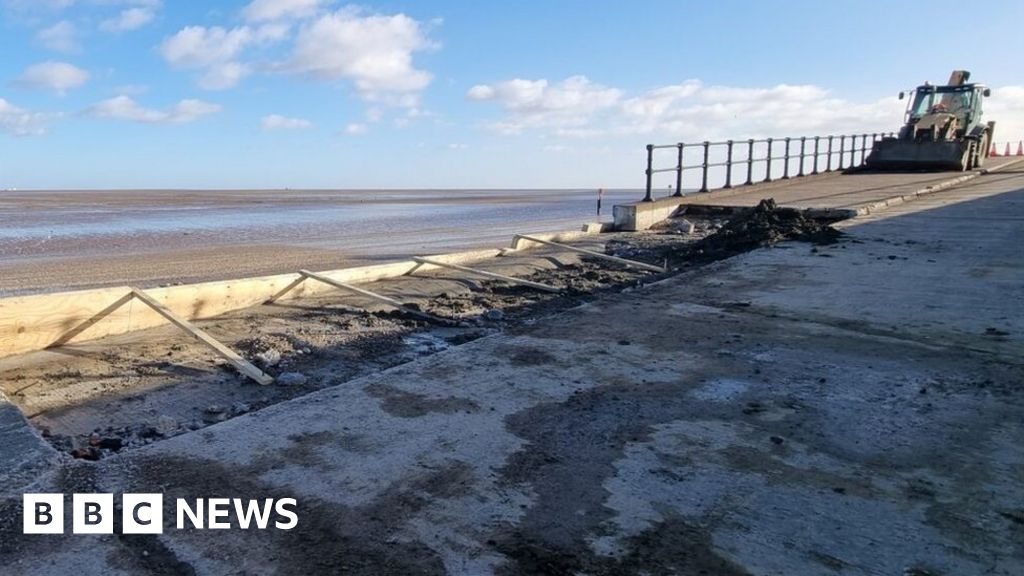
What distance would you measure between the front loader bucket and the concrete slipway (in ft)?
72.4

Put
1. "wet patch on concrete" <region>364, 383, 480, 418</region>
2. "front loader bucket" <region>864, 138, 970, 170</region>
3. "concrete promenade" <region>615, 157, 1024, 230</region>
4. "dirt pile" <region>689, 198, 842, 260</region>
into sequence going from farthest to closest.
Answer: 1. "front loader bucket" <region>864, 138, 970, 170</region>
2. "concrete promenade" <region>615, 157, 1024, 230</region>
3. "dirt pile" <region>689, 198, 842, 260</region>
4. "wet patch on concrete" <region>364, 383, 480, 418</region>

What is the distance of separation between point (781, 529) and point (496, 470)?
47.9 inches

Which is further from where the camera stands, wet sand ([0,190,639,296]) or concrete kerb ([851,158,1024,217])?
concrete kerb ([851,158,1024,217])

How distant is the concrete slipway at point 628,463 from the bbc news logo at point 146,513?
0.18 feet

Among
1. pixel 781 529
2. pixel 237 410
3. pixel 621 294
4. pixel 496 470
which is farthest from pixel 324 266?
pixel 781 529

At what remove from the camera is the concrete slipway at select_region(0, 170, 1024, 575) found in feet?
8.46

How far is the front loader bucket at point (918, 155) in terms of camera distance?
24.5 meters

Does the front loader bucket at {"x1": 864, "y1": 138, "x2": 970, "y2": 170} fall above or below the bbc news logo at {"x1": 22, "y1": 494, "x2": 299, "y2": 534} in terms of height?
above

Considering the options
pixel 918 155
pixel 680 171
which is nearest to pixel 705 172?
pixel 680 171

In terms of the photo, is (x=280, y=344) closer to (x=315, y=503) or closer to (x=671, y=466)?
(x=315, y=503)

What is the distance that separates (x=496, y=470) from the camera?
10.7 feet

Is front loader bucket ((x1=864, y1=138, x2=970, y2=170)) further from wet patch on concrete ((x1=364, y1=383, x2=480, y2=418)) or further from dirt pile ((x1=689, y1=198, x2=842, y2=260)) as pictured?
wet patch on concrete ((x1=364, y1=383, x2=480, y2=418))

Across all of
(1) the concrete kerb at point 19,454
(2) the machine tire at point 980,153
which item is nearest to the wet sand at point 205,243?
(1) the concrete kerb at point 19,454

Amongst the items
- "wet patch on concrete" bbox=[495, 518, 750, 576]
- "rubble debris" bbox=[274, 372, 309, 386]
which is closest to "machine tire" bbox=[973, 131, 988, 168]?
"rubble debris" bbox=[274, 372, 309, 386]
